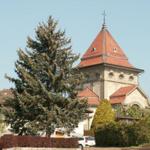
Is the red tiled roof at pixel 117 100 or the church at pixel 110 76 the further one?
the church at pixel 110 76

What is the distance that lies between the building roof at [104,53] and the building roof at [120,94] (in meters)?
5.06

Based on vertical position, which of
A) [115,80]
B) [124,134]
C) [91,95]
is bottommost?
[124,134]

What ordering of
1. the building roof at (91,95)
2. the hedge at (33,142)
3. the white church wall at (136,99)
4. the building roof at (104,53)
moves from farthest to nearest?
the building roof at (104,53) < the white church wall at (136,99) < the building roof at (91,95) < the hedge at (33,142)

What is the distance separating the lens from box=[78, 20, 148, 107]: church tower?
3465 inches

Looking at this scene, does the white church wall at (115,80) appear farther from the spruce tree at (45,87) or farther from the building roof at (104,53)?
the spruce tree at (45,87)

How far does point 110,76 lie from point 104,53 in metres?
4.74

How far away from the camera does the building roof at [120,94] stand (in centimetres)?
8446

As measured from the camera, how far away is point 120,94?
8581 centimetres

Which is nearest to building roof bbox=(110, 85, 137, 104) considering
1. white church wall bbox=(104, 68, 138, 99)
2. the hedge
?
white church wall bbox=(104, 68, 138, 99)

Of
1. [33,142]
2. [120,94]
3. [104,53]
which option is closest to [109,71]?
[104,53]

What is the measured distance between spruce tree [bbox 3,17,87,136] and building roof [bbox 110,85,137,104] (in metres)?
37.6

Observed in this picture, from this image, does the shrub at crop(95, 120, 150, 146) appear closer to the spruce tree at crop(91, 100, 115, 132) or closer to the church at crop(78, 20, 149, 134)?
the spruce tree at crop(91, 100, 115, 132)

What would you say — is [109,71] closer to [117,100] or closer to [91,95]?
[91,95]

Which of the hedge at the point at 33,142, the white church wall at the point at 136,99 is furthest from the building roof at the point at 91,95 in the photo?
the hedge at the point at 33,142
